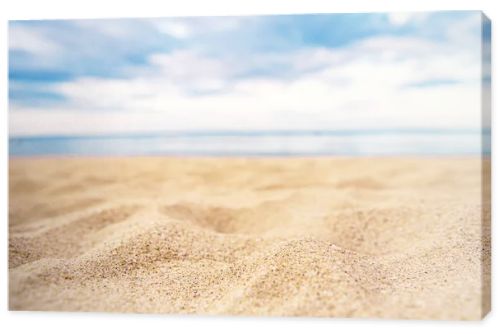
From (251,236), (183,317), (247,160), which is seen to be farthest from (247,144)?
(183,317)

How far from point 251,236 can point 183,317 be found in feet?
2.01

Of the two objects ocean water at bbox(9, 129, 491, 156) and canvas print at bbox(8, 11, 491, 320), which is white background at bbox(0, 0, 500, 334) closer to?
canvas print at bbox(8, 11, 491, 320)

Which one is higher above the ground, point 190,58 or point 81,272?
point 190,58

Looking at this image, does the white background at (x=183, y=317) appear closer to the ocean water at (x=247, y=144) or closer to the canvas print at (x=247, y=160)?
the canvas print at (x=247, y=160)

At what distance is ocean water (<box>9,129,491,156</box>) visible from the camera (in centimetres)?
282

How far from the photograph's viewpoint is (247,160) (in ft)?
10.2

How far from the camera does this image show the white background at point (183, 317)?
2305mm

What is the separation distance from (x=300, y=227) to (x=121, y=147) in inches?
35.8

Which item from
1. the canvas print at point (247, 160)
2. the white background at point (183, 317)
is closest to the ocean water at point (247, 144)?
the canvas print at point (247, 160)

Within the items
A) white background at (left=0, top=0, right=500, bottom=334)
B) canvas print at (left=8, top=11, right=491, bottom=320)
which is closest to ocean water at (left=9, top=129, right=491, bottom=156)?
canvas print at (left=8, top=11, right=491, bottom=320)

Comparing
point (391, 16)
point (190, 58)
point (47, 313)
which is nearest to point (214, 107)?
point (190, 58)

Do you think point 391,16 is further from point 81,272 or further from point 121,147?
point 81,272

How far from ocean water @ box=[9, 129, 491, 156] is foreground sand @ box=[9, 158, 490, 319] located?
0.29 feet

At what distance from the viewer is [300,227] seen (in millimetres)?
2980
